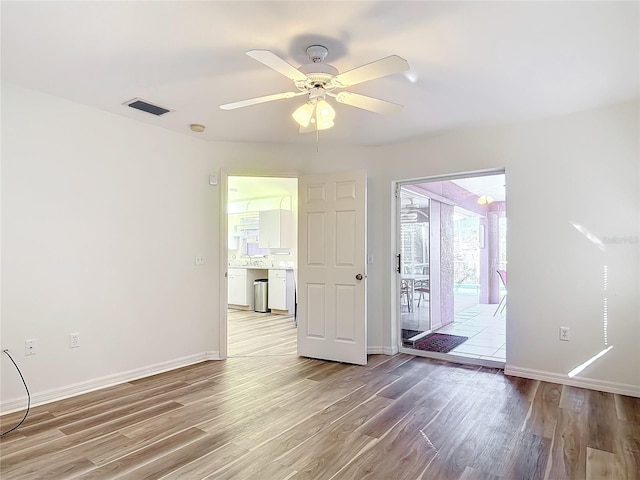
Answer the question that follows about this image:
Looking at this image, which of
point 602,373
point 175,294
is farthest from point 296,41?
point 602,373

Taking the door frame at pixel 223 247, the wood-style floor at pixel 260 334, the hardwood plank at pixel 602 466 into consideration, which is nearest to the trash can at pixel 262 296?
the wood-style floor at pixel 260 334

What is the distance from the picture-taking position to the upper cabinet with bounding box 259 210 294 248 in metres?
7.35

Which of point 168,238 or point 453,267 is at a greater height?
point 168,238

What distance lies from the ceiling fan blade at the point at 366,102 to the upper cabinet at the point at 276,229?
492cm

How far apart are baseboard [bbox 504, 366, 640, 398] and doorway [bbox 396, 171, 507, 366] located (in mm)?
264

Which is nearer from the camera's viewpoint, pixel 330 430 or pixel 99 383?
pixel 330 430

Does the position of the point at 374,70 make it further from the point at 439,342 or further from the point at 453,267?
the point at 453,267

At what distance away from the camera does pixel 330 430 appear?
8.32ft

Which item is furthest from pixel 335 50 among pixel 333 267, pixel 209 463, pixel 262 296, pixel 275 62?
pixel 262 296

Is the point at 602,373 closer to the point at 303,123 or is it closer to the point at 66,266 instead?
the point at 303,123

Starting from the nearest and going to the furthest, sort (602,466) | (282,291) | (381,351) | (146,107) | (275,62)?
1. (275,62)
2. (602,466)
3. (146,107)
4. (381,351)
5. (282,291)

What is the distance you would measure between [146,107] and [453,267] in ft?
14.1

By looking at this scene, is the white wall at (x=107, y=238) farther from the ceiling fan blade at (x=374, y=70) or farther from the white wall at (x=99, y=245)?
the ceiling fan blade at (x=374, y=70)

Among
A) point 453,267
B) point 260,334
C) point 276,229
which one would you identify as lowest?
point 260,334
